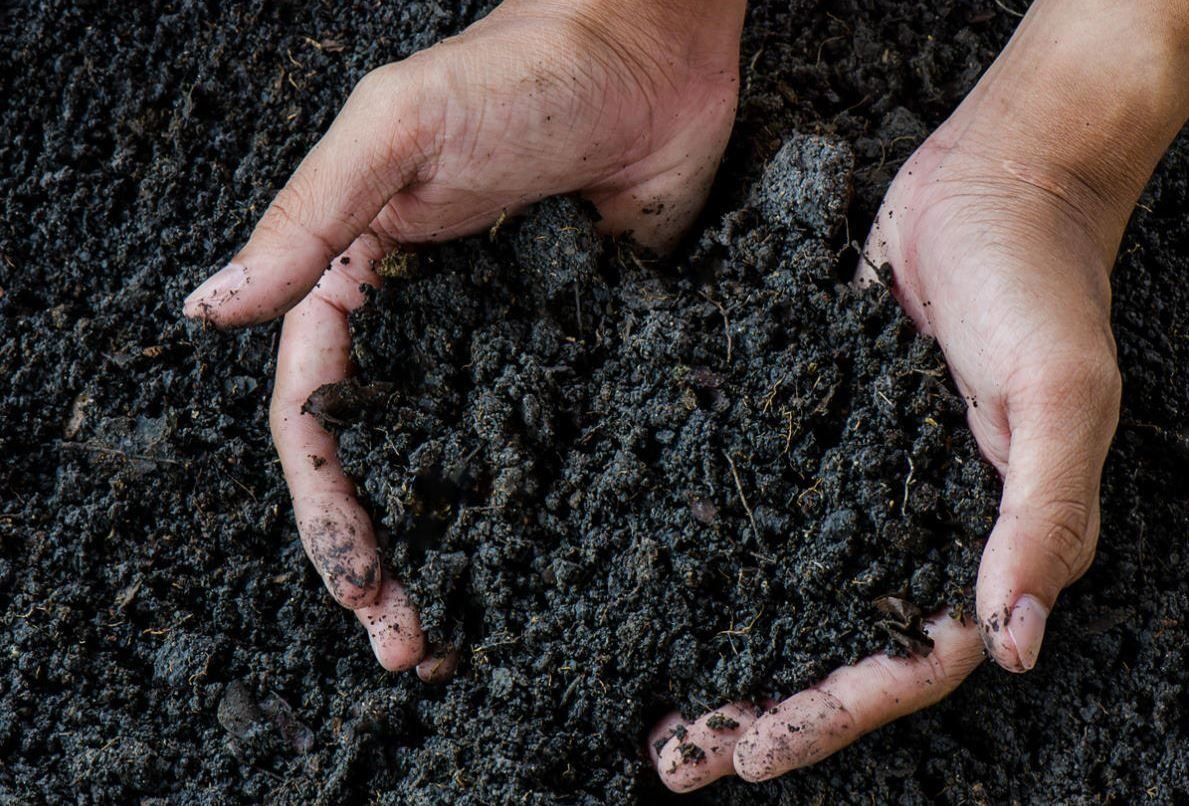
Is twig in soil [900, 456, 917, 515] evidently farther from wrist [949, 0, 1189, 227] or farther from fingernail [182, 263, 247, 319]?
fingernail [182, 263, 247, 319]

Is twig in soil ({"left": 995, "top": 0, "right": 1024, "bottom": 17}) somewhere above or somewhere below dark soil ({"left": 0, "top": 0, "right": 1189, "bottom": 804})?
above

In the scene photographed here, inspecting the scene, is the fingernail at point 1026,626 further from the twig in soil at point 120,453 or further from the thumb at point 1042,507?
the twig in soil at point 120,453

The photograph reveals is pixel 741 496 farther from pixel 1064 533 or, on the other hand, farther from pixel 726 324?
pixel 1064 533

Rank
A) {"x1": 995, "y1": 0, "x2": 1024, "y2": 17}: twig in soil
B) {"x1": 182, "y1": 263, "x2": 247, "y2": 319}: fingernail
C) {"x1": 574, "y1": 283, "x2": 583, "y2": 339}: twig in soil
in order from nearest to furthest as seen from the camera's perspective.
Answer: {"x1": 182, "y1": 263, "x2": 247, "y2": 319}: fingernail < {"x1": 574, "y1": 283, "x2": 583, "y2": 339}: twig in soil < {"x1": 995, "y1": 0, "x2": 1024, "y2": 17}: twig in soil

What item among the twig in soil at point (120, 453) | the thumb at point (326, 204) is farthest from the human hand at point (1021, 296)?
the twig in soil at point (120, 453)

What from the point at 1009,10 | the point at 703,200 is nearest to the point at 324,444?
the point at 703,200

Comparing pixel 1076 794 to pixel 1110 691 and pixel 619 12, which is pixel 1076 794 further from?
pixel 619 12

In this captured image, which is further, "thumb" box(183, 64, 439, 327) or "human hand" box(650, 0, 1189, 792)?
"thumb" box(183, 64, 439, 327)

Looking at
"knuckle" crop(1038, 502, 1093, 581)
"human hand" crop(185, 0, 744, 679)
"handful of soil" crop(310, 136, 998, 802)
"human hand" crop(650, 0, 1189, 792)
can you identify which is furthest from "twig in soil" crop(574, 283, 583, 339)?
"knuckle" crop(1038, 502, 1093, 581)
